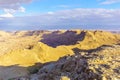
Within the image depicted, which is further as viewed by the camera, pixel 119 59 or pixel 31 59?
pixel 31 59

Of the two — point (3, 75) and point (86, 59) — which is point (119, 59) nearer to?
point (86, 59)

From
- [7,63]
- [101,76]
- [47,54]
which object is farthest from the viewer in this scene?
[47,54]

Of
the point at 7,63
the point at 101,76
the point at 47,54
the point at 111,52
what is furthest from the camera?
the point at 47,54

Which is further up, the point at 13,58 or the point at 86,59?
the point at 86,59

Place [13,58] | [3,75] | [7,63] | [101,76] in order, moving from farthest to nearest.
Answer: [13,58] < [7,63] < [3,75] < [101,76]

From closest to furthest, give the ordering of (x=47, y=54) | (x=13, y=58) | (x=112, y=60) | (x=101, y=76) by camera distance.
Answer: (x=101, y=76) → (x=112, y=60) → (x=13, y=58) → (x=47, y=54)

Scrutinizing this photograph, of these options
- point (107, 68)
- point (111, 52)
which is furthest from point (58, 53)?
point (107, 68)

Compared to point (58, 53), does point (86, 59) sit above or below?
above

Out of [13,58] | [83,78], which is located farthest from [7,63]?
[83,78]

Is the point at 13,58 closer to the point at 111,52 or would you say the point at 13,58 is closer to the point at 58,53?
the point at 58,53
